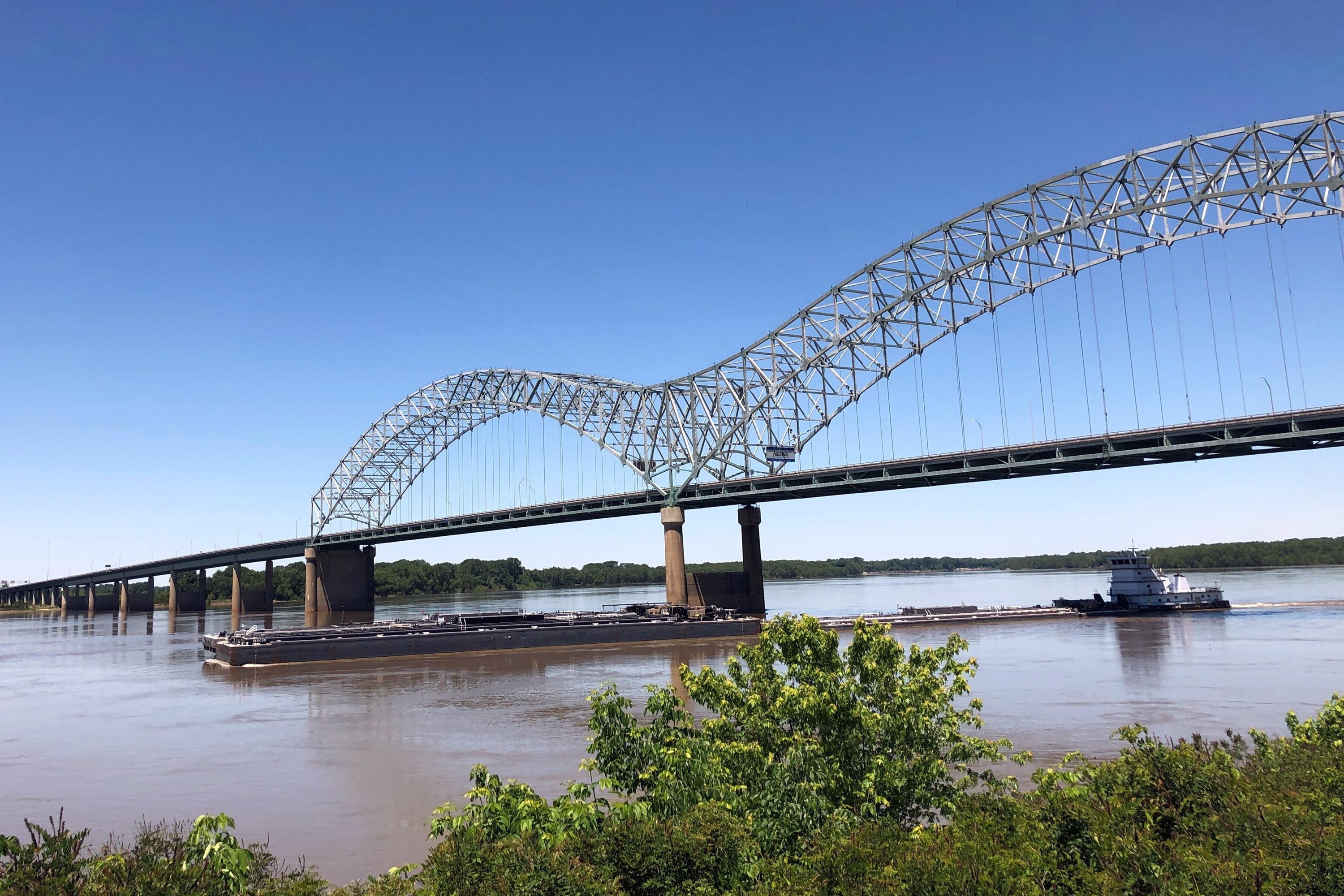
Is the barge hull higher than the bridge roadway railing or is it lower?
lower

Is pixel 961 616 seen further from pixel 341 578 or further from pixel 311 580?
pixel 311 580

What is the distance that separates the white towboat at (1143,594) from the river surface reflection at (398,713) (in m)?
11.9

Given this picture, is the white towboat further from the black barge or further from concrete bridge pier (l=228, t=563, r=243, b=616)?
concrete bridge pier (l=228, t=563, r=243, b=616)

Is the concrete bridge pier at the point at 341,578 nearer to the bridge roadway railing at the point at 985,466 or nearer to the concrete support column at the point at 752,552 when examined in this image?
the bridge roadway railing at the point at 985,466

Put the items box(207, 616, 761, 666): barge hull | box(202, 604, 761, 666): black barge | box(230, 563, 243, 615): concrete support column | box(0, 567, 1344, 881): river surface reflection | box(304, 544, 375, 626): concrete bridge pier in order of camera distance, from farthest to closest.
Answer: box(304, 544, 375, 626): concrete bridge pier
box(230, 563, 243, 615): concrete support column
box(202, 604, 761, 666): black barge
box(207, 616, 761, 666): barge hull
box(0, 567, 1344, 881): river surface reflection

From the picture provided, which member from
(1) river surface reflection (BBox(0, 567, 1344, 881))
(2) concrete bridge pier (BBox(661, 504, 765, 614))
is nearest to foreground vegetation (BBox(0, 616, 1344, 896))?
(1) river surface reflection (BBox(0, 567, 1344, 881))

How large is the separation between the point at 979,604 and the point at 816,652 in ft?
351

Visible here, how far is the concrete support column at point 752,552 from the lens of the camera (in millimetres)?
87875

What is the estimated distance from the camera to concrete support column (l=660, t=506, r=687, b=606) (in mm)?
81188

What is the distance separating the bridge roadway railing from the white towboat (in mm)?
21665

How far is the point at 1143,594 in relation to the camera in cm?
8306

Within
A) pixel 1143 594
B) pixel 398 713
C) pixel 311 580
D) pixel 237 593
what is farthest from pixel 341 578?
pixel 398 713

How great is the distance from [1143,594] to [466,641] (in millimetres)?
61733

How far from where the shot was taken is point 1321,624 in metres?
64.4
